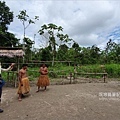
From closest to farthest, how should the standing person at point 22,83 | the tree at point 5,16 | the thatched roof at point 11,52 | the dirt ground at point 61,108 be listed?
the dirt ground at point 61,108
the standing person at point 22,83
the thatched roof at point 11,52
the tree at point 5,16

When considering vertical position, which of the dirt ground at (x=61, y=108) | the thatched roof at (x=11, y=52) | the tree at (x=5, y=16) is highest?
the tree at (x=5, y=16)

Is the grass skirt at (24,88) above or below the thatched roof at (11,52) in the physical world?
below

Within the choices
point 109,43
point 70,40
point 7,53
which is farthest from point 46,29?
point 7,53

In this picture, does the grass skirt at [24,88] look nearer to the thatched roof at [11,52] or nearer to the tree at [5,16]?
the thatched roof at [11,52]

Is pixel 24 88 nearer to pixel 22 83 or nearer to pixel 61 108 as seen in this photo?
pixel 22 83

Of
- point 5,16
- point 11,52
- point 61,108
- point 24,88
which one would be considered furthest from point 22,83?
point 5,16

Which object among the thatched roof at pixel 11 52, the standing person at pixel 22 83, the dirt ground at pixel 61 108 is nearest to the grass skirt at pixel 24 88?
the standing person at pixel 22 83

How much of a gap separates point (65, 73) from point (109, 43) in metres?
14.0

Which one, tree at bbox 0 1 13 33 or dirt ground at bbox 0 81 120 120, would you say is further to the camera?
tree at bbox 0 1 13 33

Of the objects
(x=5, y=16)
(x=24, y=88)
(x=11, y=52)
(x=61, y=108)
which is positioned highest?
(x=5, y=16)

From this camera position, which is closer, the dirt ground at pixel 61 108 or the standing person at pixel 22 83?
the dirt ground at pixel 61 108

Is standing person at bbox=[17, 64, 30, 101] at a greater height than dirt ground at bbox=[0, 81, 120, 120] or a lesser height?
greater

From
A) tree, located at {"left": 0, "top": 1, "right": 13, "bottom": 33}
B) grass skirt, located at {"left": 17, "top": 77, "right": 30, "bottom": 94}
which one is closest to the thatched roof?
grass skirt, located at {"left": 17, "top": 77, "right": 30, "bottom": 94}

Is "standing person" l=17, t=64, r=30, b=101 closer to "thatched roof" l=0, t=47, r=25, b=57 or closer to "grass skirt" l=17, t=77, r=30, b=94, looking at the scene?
"grass skirt" l=17, t=77, r=30, b=94
